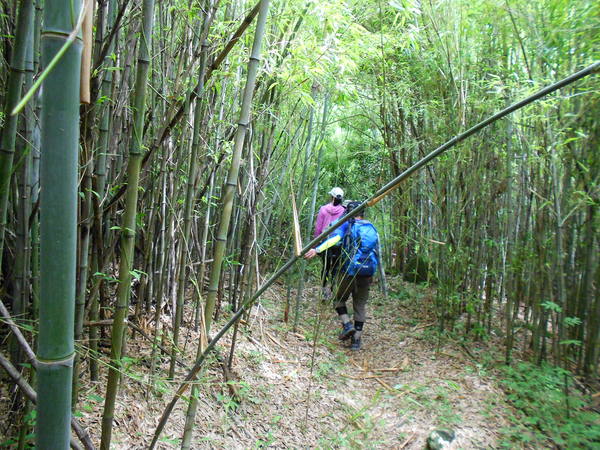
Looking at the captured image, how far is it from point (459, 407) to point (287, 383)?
132cm

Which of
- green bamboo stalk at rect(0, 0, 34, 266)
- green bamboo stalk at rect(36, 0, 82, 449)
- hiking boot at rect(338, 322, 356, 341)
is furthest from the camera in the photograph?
hiking boot at rect(338, 322, 356, 341)

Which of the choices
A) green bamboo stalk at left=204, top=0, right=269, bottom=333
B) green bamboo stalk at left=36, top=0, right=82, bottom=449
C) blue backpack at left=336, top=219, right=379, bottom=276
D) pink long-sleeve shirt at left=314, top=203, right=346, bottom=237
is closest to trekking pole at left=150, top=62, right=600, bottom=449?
green bamboo stalk at left=204, top=0, right=269, bottom=333

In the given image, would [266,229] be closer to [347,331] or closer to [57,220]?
[347,331]

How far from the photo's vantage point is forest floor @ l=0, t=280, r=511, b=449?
2.22m

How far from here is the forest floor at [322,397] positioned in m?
2.24

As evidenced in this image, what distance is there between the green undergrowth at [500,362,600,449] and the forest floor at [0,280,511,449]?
11cm

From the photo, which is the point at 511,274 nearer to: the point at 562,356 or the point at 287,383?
the point at 562,356

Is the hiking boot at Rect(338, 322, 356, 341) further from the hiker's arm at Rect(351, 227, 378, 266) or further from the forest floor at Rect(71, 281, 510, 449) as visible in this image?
the hiker's arm at Rect(351, 227, 378, 266)

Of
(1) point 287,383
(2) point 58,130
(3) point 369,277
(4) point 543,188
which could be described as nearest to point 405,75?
(4) point 543,188

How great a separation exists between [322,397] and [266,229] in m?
1.45

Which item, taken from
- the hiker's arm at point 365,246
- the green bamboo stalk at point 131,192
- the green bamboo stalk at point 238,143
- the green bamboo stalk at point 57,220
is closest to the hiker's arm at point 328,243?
the hiker's arm at point 365,246

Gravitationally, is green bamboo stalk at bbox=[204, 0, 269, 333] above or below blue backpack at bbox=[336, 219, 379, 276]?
above

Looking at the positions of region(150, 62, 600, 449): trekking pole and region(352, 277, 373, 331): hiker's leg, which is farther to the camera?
region(352, 277, 373, 331): hiker's leg

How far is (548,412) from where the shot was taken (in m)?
2.85
